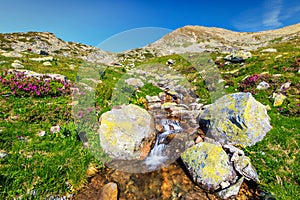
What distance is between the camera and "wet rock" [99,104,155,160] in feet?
31.6

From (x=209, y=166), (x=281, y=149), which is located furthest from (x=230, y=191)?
(x=281, y=149)

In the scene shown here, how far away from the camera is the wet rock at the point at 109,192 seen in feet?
24.5

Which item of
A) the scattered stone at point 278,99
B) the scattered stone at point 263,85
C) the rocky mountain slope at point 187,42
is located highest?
the rocky mountain slope at point 187,42

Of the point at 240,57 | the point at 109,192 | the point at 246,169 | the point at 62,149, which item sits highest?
the point at 240,57

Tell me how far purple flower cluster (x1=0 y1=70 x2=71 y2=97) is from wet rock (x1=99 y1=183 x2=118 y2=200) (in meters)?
10.5

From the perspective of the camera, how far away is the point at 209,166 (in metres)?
8.02

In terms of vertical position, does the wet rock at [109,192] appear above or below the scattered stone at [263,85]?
below

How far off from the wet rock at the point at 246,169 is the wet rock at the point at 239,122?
6.08ft

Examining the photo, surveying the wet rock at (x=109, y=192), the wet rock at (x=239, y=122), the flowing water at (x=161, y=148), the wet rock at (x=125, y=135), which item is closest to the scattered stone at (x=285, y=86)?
the wet rock at (x=239, y=122)

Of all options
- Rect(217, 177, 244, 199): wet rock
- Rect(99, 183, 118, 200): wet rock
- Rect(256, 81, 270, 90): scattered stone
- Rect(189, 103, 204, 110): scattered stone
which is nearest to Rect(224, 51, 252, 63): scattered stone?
Rect(256, 81, 270, 90): scattered stone

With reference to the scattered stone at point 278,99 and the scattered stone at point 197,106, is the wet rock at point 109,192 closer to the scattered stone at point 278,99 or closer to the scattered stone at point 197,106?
the scattered stone at point 197,106

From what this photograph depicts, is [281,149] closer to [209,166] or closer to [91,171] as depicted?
[209,166]

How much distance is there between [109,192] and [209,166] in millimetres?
4779

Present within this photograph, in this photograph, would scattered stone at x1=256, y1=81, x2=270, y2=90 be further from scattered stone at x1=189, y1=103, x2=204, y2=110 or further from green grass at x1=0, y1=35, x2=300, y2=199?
scattered stone at x1=189, y1=103, x2=204, y2=110
